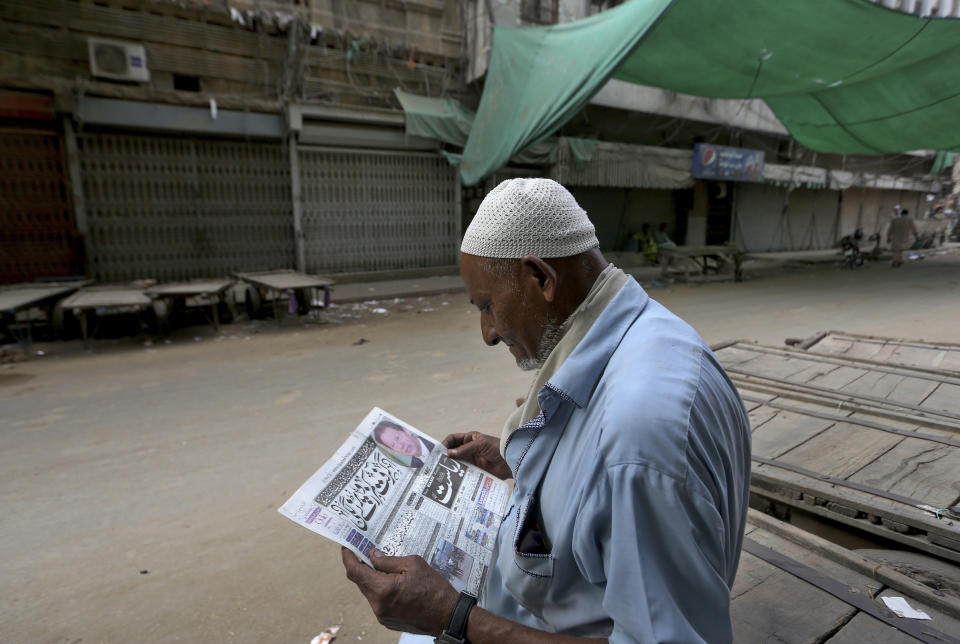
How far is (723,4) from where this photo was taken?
6465 mm

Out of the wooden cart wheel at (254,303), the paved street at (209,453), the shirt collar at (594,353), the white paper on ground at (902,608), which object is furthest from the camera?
the wooden cart wheel at (254,303)

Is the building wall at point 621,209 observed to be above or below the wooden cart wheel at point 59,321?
above

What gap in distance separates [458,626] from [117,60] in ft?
33.5

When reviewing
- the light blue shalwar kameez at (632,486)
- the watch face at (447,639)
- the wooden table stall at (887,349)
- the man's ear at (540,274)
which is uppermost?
the man's ear at (540,274)

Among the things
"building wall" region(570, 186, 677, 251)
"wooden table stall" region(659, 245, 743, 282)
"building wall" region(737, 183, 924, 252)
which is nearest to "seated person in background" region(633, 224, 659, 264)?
"building wall" region(570, 186, 677, 251)

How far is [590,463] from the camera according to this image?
0.84m

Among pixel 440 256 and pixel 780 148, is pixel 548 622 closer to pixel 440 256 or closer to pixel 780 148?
pixel 440 256

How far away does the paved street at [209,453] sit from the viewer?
82.3 inches

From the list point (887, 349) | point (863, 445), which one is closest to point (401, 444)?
point (863, 445)

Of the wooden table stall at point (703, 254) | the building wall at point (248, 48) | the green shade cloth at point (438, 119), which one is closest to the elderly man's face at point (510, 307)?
the green shade cloth at point (438, 119)

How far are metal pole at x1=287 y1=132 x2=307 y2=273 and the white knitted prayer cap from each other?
32.3 ft

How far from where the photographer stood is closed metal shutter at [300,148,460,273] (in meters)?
10.4

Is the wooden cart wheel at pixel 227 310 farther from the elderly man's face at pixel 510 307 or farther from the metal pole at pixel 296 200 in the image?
the elderly man's face at pixel 510 307

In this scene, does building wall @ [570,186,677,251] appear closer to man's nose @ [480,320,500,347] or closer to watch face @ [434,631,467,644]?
man's nose @ [480,320,500,347]
